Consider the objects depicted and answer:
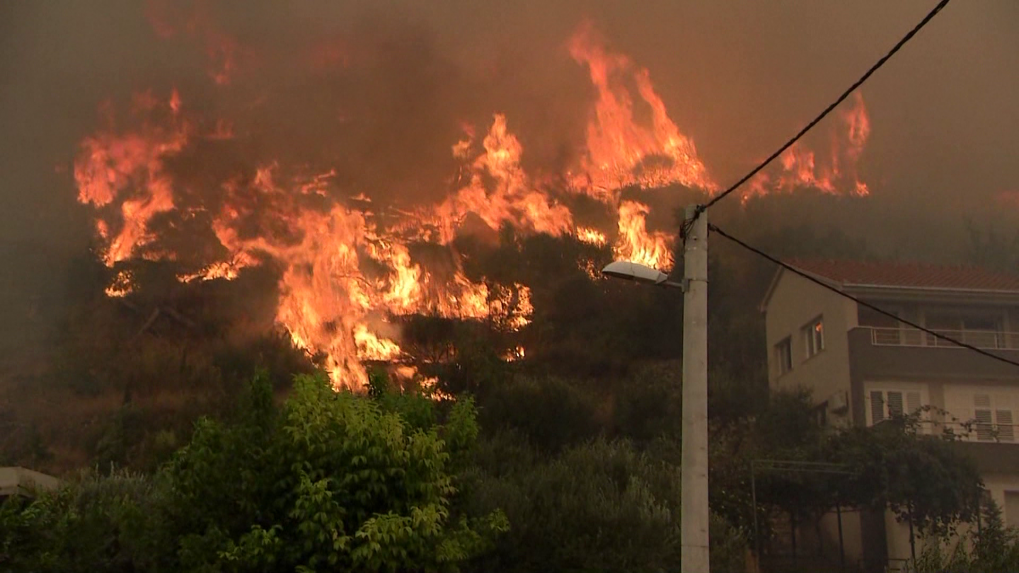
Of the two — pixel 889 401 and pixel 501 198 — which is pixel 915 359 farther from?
pixel 501 198

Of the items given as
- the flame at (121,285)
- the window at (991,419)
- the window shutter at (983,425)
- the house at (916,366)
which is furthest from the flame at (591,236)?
the flame at (121,285)

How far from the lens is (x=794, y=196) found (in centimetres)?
4388

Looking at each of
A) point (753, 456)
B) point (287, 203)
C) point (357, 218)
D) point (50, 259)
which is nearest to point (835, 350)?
point (753, 456)

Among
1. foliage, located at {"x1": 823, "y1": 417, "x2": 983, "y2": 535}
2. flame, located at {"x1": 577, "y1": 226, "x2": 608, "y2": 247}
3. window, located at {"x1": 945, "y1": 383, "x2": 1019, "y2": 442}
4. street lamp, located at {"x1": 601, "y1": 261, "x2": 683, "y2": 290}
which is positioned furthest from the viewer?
flame, located at {"x1": 577, "y1": 226, "x2": 608, "y2": 247}

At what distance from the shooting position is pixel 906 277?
34438mm

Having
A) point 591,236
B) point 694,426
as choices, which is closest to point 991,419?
point 591,236

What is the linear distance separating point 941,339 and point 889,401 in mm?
3062

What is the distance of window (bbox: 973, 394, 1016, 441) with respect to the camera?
2978 cm

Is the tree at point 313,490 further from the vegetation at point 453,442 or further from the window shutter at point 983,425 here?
the window shutter at point 983,425

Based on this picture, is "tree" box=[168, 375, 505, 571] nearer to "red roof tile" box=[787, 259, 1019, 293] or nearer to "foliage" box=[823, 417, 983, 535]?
"foliage" box=[823, 417, 983, 535]

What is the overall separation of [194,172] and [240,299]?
281 inches

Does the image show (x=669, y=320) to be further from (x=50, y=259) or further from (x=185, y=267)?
(x=50, y=259)

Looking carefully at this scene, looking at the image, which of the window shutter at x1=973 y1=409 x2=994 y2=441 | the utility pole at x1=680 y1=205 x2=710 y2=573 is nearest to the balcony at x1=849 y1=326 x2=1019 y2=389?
the window shutter at x1=973 y1=409 x2=994 y2=441

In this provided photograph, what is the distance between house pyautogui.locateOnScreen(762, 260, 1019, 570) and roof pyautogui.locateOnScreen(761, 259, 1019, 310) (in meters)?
0.08
